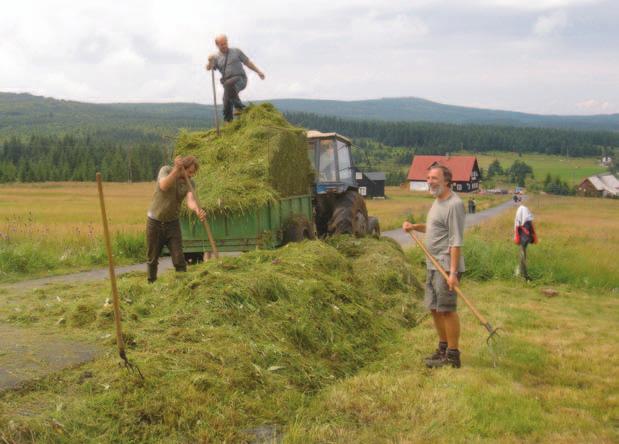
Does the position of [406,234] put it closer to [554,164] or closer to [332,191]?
[332,191]

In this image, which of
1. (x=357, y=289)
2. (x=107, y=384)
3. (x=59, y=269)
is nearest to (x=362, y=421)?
(x=107, y=384)

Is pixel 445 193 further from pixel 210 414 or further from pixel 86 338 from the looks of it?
pixel 86 338

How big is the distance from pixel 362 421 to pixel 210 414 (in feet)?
3.66

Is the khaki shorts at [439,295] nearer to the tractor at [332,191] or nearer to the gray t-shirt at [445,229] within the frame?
the gray t-shirt at [445,229]

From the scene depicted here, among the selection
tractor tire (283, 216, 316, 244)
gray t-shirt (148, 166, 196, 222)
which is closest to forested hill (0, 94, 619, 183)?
tractor tire (283, 216, 316, 244)

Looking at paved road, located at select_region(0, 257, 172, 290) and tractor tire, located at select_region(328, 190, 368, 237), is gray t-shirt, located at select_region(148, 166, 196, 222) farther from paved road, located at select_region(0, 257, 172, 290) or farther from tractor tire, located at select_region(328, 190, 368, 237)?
tractor tire, located at select_region(328, 190, 368, 237)

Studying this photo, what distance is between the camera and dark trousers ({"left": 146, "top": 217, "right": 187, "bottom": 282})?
7172 millimetres

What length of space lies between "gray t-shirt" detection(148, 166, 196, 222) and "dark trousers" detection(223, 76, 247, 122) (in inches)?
171

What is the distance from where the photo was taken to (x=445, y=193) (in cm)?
576

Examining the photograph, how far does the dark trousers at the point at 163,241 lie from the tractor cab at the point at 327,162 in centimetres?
558

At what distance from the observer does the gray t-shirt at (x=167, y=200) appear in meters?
7.03

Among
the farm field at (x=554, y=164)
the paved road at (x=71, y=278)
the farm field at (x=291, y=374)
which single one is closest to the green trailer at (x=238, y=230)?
the farm field at (x=291, y=374)

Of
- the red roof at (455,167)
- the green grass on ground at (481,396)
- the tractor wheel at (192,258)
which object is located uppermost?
the tractor wheel at (192,258)

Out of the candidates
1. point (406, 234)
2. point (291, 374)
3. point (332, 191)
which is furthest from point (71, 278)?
point (406, 234)
